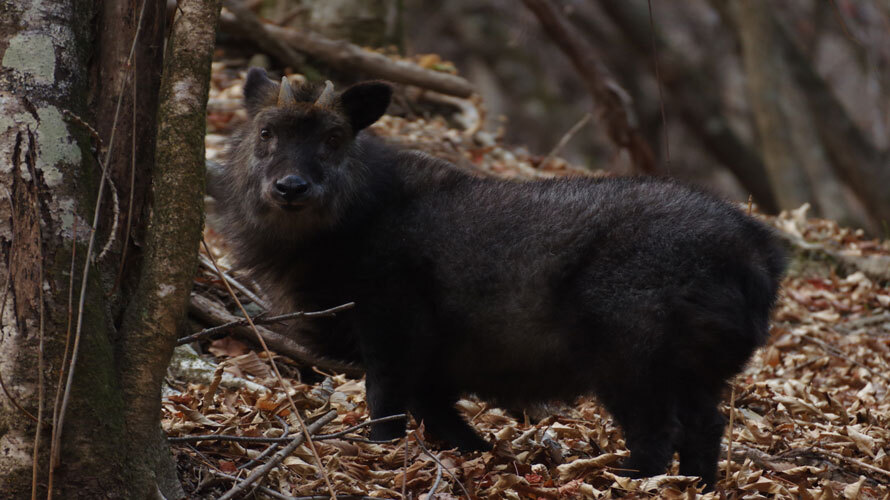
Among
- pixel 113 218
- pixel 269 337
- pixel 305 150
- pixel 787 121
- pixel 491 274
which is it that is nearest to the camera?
pixel 113 218

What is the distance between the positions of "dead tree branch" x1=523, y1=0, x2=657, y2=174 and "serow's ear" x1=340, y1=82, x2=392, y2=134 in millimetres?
7251

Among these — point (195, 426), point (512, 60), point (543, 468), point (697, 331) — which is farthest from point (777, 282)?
point (512, 60)

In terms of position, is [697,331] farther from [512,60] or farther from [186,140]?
[512,60]

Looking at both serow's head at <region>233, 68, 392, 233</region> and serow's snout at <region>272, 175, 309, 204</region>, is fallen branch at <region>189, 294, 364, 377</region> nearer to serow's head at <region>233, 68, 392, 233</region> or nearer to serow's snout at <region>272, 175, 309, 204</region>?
serow's head at <region>233, 68, 392, 233</region>

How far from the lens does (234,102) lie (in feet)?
33.9

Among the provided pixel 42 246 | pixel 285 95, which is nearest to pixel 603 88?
pixel 285 95

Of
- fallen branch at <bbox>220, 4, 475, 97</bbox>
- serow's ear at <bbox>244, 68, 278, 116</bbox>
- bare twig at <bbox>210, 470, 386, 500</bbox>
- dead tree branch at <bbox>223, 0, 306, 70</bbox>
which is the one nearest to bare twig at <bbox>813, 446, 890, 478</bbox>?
bare twig at <bbox>210, 470, 386, 500</bbox>

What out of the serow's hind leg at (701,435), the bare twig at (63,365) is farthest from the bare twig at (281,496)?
the serow's hind leg at (701,435)

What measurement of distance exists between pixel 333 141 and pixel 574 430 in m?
2.37

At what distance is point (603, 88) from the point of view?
1284cm

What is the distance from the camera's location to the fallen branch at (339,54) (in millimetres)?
11359

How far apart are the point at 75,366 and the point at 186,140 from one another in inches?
37.2

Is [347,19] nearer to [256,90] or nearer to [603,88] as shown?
[603,88]

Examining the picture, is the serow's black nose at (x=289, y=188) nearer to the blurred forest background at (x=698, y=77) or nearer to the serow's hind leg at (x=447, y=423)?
the serow's hind leg at (x=447, y=423)
